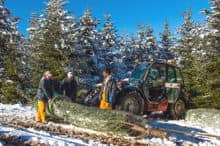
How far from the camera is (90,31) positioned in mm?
32531

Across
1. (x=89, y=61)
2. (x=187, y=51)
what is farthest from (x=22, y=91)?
(x=187, y=51)

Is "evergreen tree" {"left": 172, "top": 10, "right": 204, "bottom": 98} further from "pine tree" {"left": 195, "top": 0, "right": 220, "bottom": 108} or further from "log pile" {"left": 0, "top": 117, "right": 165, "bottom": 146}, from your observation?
"log pile" {"left": 0, "top": 117, "right": 165, "bottom": 146}

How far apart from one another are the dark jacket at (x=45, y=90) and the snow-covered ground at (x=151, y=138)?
911 millimetres

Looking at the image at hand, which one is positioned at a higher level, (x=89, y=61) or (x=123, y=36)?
(x=123, y=36)

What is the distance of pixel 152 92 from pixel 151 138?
5537mm

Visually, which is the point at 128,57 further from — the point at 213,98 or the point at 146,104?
the point at 146,104

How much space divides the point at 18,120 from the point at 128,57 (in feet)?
95.3

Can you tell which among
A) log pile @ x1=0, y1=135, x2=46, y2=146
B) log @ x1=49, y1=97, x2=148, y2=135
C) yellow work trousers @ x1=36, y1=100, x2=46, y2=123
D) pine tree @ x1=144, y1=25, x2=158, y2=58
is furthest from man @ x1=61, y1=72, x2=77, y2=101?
pine tree @ x1=144, y1=25, x2=158, y2=58

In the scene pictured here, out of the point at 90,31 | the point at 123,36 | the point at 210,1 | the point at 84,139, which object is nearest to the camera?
the point at 84,139

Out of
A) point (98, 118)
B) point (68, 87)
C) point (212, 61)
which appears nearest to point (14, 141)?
point (98, 118)

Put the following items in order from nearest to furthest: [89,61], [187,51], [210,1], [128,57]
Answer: [210,1] → [89,61] → [187,51] → [128,57]

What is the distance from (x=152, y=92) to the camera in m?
18.3

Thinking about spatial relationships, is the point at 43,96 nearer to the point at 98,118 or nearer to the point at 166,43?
the point at 98,118

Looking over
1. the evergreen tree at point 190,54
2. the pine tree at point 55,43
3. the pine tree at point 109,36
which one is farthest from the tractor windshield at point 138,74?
the pine tree at point 109,36
